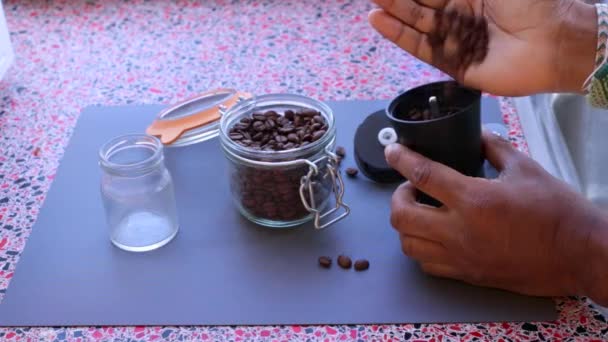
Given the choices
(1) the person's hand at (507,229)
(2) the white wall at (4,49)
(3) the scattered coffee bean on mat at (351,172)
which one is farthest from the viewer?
(2) the white wall at (4,49)

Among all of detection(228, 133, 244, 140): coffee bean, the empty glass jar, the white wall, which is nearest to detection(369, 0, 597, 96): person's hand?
detection(228, 133, 244, 140): coffee bean

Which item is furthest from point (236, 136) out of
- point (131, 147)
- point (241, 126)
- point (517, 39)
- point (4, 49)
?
point (4, 49)

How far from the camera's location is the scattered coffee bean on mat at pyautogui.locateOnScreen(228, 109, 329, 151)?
878 millimetres

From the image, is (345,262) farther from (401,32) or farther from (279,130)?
(401,32)

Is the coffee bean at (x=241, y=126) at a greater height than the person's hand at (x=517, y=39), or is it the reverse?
the person's hand at (x=517, y=39)

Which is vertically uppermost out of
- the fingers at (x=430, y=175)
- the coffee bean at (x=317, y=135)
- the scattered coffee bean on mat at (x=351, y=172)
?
the fingers at (x=430, y=175)

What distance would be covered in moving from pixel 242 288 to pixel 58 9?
820 mm

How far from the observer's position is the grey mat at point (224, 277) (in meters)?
0.79

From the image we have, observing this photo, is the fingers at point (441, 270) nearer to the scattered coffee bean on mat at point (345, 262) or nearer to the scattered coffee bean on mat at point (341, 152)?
the scattered coffee bean on mat at point (345, 262)

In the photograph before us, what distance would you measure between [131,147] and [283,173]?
20cm

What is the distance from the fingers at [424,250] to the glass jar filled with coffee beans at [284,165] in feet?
0.33

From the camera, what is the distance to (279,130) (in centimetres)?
91

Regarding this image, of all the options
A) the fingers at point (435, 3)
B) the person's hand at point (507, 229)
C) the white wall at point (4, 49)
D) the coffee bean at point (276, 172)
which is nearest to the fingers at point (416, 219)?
the person's hand at point (507, 229)

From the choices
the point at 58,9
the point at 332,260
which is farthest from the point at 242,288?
the point at 58,9
